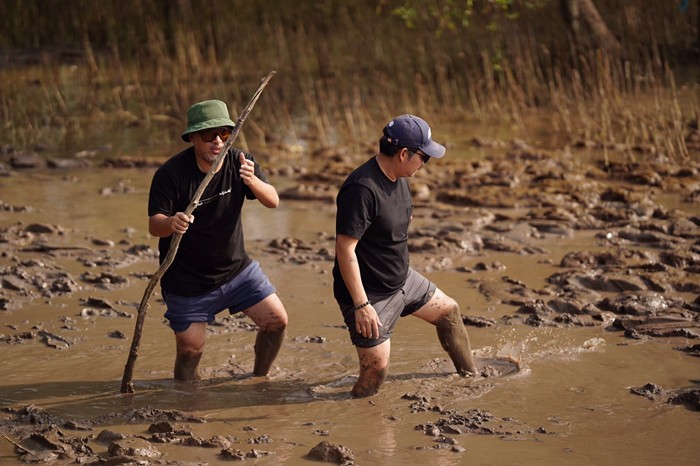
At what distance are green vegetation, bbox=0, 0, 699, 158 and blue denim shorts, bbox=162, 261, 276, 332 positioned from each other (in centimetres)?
→ 804

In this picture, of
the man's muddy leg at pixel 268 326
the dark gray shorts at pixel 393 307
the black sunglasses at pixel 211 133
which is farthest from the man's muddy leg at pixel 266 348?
the black sunglasses at pixel 211 133

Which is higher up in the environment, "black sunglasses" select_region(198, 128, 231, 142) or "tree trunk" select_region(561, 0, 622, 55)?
"black sunglasses" select_region(198, 128, 231, 142)

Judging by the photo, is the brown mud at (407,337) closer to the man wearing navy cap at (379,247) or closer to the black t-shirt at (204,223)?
the man wearing navy cap at (379,247)

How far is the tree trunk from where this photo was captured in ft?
59.6

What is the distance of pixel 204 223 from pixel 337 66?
42.6ft

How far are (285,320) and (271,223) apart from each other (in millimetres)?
4285

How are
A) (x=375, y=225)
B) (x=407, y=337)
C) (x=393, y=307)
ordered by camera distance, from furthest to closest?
(x=407, y=337) → (x=393, y=307) → (x=375, y=225)

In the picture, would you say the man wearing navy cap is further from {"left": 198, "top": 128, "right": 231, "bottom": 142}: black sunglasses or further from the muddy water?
{"left": 198, "top": 128, "right": 231, "bottom": 142}: black sunglasses

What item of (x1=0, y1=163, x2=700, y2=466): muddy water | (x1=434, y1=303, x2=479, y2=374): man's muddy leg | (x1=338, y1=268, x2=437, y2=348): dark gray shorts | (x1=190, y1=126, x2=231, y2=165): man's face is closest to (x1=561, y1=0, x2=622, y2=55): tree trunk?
(x1=0, y1=163, x2=700, y2=466): muddy water

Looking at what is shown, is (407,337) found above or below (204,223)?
below

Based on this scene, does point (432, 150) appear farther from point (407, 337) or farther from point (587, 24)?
point (587, 24)

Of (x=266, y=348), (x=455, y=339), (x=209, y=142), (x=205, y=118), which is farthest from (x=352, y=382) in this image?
(x=205, y=118)

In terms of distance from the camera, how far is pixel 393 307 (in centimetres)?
646

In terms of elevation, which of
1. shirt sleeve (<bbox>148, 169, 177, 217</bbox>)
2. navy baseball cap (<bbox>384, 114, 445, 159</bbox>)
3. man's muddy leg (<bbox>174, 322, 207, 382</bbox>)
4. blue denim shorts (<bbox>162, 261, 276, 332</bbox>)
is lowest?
man's muddy leg (<bbox>174, 322, 207, 382</bbox>)
